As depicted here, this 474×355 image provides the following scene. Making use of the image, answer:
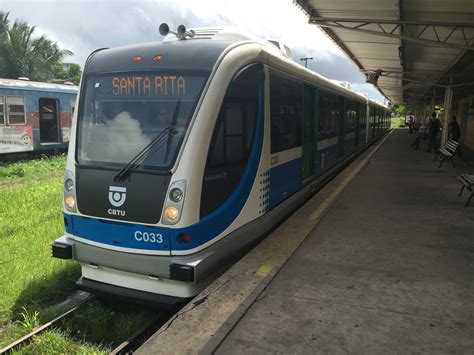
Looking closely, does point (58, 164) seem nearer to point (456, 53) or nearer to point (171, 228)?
point (171, 228)

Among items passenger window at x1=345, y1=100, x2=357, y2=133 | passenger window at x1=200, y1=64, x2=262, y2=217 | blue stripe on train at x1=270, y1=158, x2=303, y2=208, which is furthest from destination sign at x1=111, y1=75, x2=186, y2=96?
passenger window at x1=345, y1=100, x2=357, y2=133

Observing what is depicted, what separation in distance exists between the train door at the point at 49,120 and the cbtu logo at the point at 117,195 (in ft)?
46.4

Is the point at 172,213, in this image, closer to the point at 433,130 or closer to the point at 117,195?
the point at 117,195

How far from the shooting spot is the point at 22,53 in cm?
3978

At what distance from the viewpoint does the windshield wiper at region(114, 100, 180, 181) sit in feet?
14.1

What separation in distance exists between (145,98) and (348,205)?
479cm

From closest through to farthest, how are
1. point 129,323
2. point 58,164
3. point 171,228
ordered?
1. point 171,228
2. point 129,323
3. point 58,164

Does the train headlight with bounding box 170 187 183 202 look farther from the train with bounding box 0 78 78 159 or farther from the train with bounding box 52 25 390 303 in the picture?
the train with bounding box 0 78 78 159

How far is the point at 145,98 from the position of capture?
178 inches

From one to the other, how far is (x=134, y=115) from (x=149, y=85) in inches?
13.6

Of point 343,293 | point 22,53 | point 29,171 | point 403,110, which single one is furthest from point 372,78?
point 403,110

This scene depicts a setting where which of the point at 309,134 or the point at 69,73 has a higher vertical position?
the point at 69,73

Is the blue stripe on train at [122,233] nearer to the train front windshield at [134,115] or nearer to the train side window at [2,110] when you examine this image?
the train front windshield at [134,115]

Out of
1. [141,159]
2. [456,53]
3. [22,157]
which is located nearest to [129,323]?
[141,159]
